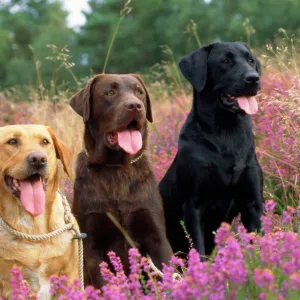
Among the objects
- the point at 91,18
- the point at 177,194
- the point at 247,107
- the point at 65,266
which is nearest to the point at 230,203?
the point at 177,194

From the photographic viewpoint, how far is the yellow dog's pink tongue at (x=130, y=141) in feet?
12.6

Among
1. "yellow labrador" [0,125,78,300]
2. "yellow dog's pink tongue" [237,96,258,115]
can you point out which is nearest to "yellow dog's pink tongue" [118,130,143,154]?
"yellow labrador" [0,125,78,300]

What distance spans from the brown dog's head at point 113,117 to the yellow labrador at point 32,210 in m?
0.47

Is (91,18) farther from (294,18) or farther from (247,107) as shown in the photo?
(247,107)

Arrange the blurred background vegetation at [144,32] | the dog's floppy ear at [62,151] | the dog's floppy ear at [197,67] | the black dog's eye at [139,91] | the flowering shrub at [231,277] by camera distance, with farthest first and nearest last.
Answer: the blurred background vegetation at [144,32], the dog's floppy ear at [197,67], the black dog's eye at [139,91], the dog's floppy ear at [62,151], the flowering shrub at [231,277]

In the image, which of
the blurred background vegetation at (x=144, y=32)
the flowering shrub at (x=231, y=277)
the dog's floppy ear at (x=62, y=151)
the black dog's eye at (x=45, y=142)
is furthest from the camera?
the blurred background vegetation at (x=144, y=32)

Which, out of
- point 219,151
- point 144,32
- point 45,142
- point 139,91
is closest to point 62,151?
point 45,142

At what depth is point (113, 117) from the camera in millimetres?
3893

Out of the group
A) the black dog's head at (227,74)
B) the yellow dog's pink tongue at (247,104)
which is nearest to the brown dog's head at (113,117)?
the black dog's head at (227,74)

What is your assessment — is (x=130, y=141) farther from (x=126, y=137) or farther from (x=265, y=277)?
(x=265, y=277)

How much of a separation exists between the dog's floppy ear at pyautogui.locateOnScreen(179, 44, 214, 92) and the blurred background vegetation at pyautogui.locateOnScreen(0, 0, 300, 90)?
2012cm

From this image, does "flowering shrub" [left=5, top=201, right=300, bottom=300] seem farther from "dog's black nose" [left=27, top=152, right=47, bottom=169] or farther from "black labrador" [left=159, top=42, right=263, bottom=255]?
"black labrador" [left=159, top=42, right=263, bottom=255]

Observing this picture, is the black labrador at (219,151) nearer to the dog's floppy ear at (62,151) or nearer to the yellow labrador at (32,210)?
the dog's floppy ear at (62,151)

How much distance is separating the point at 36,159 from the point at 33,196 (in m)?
0.24
